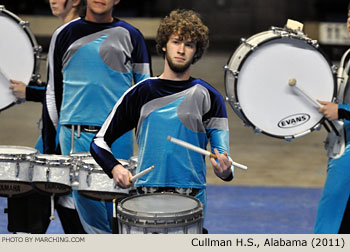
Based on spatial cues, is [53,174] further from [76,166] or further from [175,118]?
[175,118]

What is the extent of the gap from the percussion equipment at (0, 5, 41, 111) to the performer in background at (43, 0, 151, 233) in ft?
1.40

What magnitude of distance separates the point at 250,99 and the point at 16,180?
1.55 meters

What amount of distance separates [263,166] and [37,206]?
3944 millimetres

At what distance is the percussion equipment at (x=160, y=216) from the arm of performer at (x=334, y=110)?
167cm

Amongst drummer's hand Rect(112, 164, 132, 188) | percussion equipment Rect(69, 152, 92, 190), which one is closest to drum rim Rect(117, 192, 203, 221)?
drummer's hand Rect(112, 164, 132, 188)

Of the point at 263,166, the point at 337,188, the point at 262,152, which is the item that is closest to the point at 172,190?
the point at 337,188

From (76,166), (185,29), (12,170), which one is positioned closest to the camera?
(185,29)

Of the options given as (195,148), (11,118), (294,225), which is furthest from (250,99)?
(11,118)

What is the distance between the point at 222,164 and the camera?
3.83 m

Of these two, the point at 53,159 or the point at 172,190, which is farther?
the point at 53,159

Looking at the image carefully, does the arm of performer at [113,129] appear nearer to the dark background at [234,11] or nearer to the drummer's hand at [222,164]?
the drummer's hand at [222,164]

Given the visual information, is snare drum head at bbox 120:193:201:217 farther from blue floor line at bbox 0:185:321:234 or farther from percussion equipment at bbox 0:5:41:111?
blue floor line at bbox 0:185:321:234

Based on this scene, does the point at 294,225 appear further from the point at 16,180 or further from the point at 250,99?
the point at 16,180

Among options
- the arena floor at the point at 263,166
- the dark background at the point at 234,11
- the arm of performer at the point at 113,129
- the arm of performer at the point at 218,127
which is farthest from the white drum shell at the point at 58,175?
the dark background at the point at 234,11
